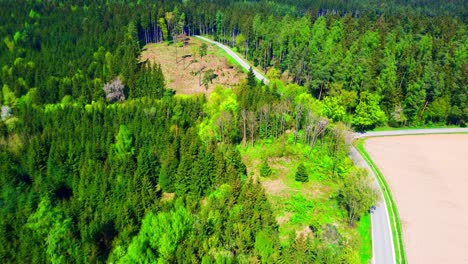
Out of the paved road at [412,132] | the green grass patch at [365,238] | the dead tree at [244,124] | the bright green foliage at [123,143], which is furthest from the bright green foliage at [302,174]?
the bright green foliage at [123,143]

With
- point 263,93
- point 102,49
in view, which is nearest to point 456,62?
point 263,93

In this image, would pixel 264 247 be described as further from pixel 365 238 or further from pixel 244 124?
pixel 244 124

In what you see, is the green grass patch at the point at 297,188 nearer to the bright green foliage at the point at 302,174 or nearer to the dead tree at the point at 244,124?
the bright green foliage at the point at 302,174

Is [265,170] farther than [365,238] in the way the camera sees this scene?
Yes

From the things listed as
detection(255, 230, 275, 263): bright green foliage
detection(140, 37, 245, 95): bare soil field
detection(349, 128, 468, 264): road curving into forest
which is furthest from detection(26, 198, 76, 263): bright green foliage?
detection(140, 37, 245, 95): bare soil field

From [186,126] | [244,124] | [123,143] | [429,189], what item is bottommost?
[429,189]

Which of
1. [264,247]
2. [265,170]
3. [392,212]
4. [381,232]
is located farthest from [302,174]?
[264,247]

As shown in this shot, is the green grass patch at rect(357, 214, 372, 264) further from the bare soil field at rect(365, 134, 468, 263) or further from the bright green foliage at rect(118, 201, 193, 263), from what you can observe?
the bright green foliage at rect(118, 201, 193, 263)

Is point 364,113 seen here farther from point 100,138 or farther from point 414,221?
point 100,138
